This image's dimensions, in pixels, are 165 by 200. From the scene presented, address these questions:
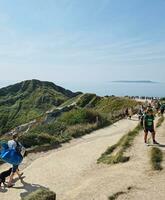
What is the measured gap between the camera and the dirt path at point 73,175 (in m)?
13.5

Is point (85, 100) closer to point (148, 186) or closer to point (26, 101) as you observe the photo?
point (26, 101)

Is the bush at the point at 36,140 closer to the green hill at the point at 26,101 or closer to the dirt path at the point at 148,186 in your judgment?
the dirt path at the point at 148,186

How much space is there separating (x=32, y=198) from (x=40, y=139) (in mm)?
13537

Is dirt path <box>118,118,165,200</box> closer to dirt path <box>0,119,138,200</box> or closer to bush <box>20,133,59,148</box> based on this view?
dirt path <box>0,119,138,200</box>

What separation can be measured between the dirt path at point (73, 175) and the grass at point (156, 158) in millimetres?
1126

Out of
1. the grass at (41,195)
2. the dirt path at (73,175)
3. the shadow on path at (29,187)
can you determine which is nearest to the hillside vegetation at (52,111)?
the dirt path at (73,175)

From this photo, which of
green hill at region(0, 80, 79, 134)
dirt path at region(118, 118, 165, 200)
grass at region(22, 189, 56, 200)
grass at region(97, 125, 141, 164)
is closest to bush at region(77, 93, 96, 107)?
green hill at region(0, 80, 79, 134)

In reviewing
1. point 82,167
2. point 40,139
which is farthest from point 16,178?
point 40,139

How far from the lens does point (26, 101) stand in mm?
124938

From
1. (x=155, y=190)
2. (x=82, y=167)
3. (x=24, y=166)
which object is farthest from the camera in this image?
(x=24, y=166)

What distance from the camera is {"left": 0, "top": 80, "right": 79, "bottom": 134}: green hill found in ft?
348

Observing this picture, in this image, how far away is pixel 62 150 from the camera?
905 inches

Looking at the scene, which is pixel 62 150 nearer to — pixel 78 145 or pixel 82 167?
pixel 78 145

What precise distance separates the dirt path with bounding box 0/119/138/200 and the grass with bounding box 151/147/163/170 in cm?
113
